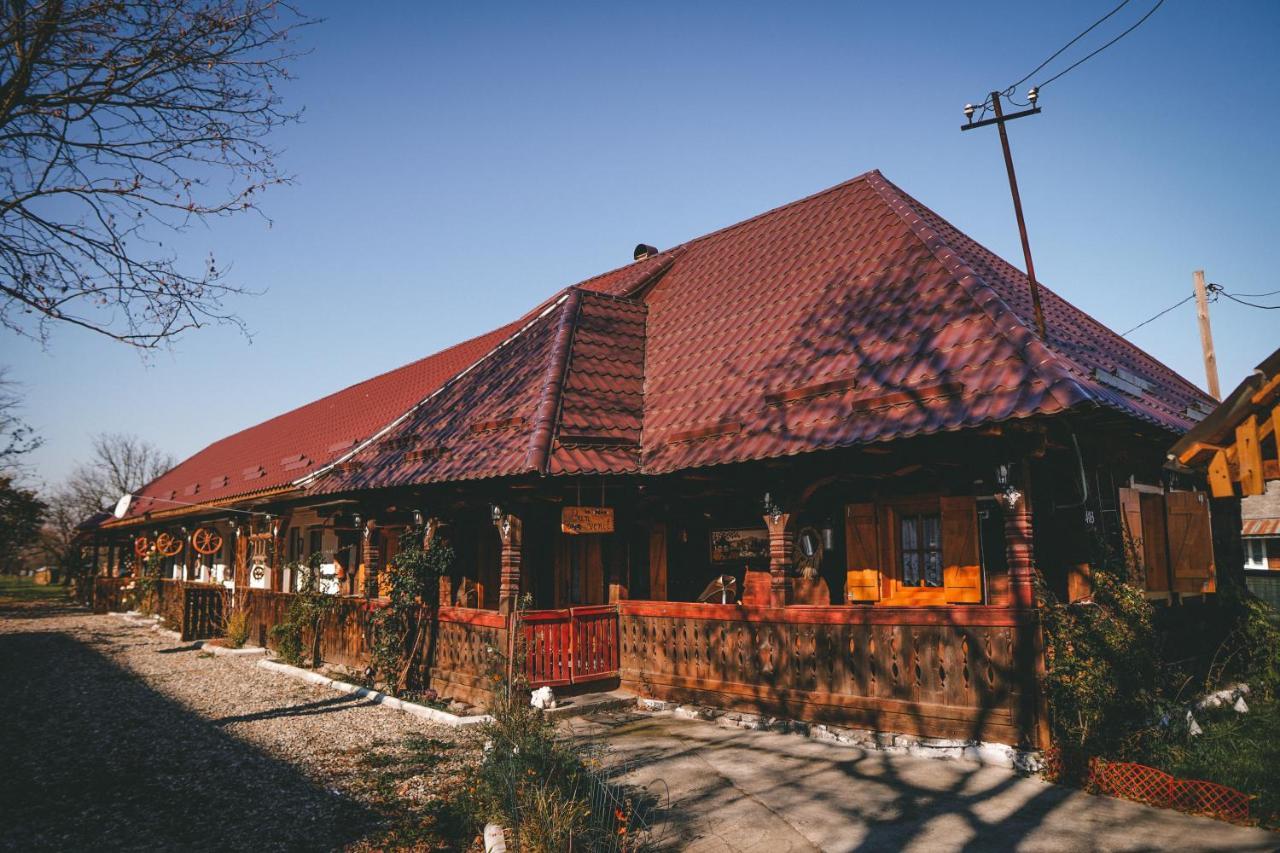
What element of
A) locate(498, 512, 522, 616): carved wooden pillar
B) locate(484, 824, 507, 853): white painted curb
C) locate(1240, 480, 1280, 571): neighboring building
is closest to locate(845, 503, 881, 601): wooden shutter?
locate(498, 512, 522, 616): carved wooden pillar

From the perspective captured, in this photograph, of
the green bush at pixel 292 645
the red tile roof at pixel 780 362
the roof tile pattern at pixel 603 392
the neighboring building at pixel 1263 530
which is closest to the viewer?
the red tile roof at pixel 780 362

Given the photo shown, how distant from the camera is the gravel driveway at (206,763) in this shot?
5984 mm

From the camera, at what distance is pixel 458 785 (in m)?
6.95

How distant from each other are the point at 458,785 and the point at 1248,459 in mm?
6509

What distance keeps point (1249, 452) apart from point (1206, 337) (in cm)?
1833

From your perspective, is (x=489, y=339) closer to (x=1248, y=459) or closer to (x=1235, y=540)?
(x=1235, y=540)

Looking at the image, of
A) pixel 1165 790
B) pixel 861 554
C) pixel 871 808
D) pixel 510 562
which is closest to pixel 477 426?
pixel 510 562

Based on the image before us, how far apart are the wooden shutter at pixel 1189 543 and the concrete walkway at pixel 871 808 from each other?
489 centimetres

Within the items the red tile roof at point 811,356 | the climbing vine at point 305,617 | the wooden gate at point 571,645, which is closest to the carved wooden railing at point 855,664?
the wooden gate at point 571,645

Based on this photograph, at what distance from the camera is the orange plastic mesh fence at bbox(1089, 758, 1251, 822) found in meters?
5.78

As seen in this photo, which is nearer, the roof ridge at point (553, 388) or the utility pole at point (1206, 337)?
the roof ridge at point (553, 388)

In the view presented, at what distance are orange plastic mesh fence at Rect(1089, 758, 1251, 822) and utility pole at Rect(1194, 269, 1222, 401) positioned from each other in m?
16.4

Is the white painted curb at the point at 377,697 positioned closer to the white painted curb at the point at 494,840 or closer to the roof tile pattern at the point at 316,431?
the white painted curb at the point at 494,840

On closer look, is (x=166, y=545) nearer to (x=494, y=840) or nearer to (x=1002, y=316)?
(x=494, y=840)
